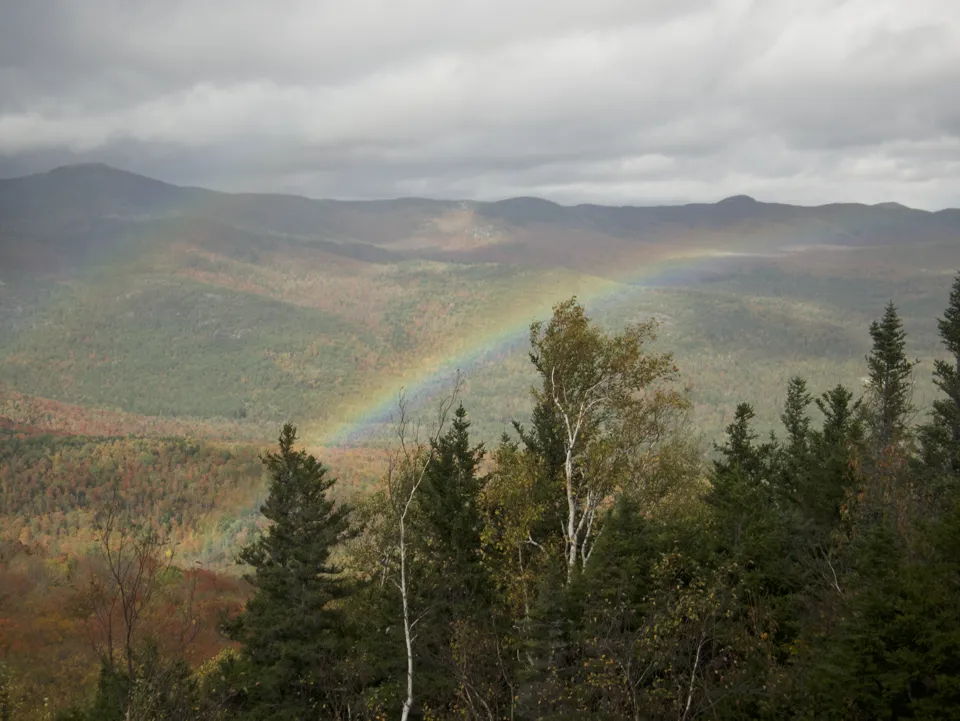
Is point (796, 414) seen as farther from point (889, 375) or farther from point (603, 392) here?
point (603, 392)

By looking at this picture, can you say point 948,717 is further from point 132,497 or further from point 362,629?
point 132,497

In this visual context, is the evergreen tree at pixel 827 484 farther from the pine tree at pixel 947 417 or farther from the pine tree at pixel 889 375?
the pine tree at pixel 889 375

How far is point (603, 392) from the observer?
2603cm

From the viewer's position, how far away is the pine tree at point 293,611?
85.3 feet

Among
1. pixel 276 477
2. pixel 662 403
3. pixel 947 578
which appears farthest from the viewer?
pixel 276 477

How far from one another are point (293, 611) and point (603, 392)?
528 inches

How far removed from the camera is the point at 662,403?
25.2 metres

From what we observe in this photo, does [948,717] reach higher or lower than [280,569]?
higher

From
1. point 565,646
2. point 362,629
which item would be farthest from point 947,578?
point 362,629

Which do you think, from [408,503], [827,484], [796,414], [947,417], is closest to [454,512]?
[408,503]

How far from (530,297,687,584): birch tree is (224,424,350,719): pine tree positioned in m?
9.27

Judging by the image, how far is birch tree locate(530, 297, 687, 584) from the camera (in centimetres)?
2502

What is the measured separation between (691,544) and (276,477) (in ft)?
55.0

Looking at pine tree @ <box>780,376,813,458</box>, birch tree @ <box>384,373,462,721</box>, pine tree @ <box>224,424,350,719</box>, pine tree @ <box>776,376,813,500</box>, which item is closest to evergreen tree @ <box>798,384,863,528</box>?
pine tree @ <box>776,376,813,500</box>
